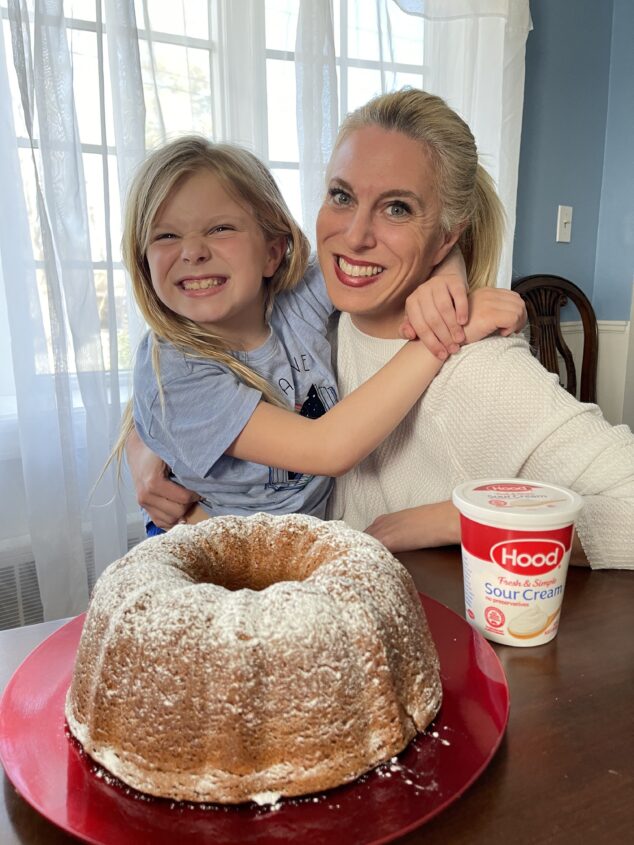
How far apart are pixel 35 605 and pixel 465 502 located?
1824 millimetres

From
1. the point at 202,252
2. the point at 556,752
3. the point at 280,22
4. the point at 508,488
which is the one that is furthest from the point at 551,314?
the point at 556,752

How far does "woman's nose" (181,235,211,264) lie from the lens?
1229 mm

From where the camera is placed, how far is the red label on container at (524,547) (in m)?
0.71

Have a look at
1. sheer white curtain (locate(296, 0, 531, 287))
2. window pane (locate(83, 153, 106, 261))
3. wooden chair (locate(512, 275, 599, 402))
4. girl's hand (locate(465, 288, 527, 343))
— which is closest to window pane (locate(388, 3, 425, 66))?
sheer white curtain (locate(296, 0, 531, 287))

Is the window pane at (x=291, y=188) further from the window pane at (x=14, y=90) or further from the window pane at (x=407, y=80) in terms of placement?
the window pane at (x=14, y=90)

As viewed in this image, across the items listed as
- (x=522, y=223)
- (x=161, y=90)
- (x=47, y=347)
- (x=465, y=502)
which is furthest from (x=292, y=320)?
(x=522, y=223)

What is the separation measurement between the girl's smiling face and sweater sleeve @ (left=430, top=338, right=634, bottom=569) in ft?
1.47

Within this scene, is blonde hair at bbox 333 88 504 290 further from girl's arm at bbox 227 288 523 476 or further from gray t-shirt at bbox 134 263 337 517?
gray t-shirt at bbox 134 263 337 517

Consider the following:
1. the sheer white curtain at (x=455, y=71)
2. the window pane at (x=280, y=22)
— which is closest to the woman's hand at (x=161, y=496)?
the sheer white curtain at (x=455, y=71)

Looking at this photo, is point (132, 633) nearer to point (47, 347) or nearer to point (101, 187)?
point (47, 347)

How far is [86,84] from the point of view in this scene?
1.89 m

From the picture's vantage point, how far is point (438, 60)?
2574 mm

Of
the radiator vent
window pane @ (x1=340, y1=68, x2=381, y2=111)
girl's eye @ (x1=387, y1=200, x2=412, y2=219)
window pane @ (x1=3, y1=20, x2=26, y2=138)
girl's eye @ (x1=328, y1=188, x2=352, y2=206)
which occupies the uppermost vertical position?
window pane @ (x1=340, y1=68, x2=381, y2=111)

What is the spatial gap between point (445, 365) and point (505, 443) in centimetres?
17
